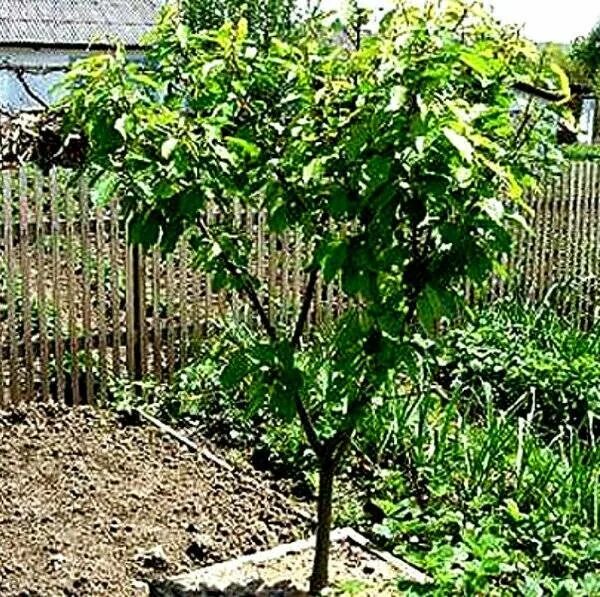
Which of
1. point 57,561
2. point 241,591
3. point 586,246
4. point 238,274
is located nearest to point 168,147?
point 238,274

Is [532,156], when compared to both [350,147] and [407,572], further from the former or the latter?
[407,572]

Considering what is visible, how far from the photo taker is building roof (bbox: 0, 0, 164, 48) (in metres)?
22.7

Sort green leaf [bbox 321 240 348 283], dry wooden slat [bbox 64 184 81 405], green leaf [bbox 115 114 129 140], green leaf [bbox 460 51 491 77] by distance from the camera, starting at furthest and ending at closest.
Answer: dry wooden slat [bbox 64 184 81 405], green leaf [bbox 115 114 129 140], green leaf [bbox 321 240 348 283], green leaf [bbox 460 51 491 77]

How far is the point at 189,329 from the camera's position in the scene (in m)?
7.07

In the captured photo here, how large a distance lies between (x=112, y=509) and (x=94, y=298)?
2.55 m

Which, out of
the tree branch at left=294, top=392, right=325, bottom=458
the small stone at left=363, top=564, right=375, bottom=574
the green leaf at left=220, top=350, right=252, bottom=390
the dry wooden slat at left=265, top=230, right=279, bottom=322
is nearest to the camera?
the green leaf at left=220, top=350, right=252, bottom=390

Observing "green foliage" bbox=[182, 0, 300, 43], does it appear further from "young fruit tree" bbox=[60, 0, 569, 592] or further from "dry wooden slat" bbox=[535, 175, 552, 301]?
"young fruit tree" bbox=[60, 0, 569, 592]

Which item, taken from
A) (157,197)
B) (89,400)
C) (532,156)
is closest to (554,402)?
(89,400)

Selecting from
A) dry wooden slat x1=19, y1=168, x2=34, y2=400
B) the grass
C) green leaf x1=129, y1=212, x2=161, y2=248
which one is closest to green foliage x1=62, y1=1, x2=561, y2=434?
green leaf x1=129, y1=212, x2=161, y2=248

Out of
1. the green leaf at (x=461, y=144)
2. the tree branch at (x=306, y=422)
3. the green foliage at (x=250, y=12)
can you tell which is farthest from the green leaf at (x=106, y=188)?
the green foliage at (x=250, y=12)

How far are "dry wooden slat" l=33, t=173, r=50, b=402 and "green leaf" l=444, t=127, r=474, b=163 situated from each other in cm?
375

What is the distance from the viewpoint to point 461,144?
9.94ft

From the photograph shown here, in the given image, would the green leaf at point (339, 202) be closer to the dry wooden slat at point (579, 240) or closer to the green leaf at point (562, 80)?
the green leaf at point (562, 80)

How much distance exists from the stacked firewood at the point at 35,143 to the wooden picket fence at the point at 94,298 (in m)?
5.03
